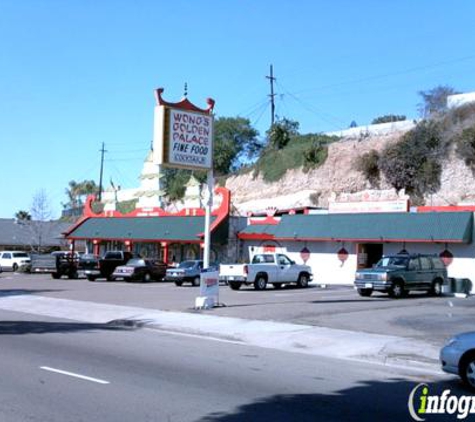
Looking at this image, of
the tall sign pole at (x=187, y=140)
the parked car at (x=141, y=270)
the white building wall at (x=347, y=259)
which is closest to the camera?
the tall sign pole at (x=187, y=140)

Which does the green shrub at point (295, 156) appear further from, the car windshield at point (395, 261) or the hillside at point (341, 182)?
the car windshield at point (395, 261)

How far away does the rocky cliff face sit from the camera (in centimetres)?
4894

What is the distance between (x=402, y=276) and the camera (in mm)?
27859

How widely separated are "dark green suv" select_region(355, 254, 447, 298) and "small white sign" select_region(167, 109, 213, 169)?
8.76 metres

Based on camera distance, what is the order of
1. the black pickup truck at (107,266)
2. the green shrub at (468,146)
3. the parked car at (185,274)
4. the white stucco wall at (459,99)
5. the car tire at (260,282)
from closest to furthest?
the car tire at (260,282), the parked car at (185,274), the black pickup truck at (107,266), the green shrub at (468,146), the white stucco wall at (459,99)

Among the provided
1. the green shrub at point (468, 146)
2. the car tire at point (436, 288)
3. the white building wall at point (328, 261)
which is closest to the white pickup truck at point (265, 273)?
the white building wall at point (328, 261)

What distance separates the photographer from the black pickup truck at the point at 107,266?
4391 centimetres

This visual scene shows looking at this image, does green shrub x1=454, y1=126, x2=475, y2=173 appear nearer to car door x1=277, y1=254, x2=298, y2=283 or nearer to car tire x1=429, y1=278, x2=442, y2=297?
car door x1=277, y1=254, x2=298, y2=283

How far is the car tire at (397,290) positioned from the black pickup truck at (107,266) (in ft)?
69.0

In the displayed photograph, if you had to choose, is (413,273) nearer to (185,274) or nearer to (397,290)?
(397,290)

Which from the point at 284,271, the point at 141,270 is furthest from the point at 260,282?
the point at 141,270

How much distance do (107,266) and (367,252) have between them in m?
17.1

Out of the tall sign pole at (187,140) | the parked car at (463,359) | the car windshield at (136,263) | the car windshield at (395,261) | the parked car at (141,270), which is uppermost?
the tall sign pole at (187,140)

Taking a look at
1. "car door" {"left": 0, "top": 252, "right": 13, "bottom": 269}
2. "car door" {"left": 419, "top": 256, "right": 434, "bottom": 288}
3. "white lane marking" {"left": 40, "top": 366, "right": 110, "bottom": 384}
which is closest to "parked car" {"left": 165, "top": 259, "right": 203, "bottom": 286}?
"car door" {"left": 419, "top": 256, "right": 434, "bottom": 288}
